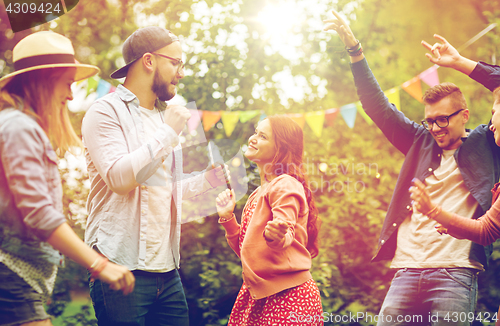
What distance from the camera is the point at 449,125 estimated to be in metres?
2.22

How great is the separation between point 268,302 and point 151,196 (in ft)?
2.47

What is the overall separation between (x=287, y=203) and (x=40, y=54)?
46.8 inches

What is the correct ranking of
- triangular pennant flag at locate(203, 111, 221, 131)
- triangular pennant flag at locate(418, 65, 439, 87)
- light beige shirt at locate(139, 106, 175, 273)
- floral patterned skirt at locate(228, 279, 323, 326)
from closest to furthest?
light beige shirt at locate(139, 106, 175, 273) → floral patterned skirt at locate(228, 279, 323, 326) → triangular pennant flag at locate(418, 65, 439, 87) → triangular pennant flag at locate(203, 111, 221, 131)

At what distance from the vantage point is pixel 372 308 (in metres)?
3.62

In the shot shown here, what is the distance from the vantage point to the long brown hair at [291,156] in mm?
2166

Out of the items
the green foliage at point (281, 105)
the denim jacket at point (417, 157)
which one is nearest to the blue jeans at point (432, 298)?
the denim jacket at point (417, 157)

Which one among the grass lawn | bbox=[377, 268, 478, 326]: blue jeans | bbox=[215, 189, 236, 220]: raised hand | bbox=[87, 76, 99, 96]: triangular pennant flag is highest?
bbox=[87, 76, 99, 96]: triangular pennant flag

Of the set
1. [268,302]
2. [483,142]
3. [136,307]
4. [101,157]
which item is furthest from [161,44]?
[483,142]

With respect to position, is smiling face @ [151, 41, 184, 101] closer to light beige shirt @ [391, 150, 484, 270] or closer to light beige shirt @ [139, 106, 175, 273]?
light beige shirt @ [139, 106, 175, 273]

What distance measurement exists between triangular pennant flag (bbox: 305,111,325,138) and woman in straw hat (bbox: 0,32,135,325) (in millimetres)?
2612

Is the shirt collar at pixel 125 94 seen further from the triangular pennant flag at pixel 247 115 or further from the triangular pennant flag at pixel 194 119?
the triangular pennant flag at pixel 247 115

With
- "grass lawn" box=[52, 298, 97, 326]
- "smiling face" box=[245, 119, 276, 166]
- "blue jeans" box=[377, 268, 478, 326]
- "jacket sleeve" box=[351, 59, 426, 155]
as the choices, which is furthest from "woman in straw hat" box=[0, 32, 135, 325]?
"grass lawn" box=[52, 298, 97, 326]

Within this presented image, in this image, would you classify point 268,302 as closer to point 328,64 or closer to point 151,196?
point 151,196

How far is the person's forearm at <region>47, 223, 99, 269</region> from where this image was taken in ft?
4.22
